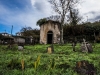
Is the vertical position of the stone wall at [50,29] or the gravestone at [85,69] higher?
the stone wall at [50,29]

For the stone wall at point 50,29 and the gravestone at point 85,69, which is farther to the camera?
the stone wall at point 50,29

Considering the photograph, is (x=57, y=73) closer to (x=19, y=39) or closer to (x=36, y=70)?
(x=36, y=70)

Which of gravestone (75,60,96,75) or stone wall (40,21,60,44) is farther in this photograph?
stone wall (40,21,60,44)

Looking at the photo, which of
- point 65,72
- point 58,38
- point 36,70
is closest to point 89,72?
point 65,72

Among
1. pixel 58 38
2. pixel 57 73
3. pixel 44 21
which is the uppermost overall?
pixel 44 21

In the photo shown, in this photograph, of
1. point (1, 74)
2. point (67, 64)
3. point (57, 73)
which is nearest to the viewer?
point (1, 74)

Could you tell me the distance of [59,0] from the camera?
3350 centimetres

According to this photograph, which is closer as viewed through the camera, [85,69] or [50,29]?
[85,69]

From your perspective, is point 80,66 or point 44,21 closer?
point 80,66

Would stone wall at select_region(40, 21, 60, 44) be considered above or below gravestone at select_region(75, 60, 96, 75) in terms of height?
above

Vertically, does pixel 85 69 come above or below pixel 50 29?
below

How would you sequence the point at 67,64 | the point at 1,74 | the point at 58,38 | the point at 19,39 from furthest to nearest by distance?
the point at 19,39
the point at 58,38
the point at 67,64
the point at 1,74

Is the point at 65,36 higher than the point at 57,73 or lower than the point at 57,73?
higher

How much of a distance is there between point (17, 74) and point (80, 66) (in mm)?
3343
